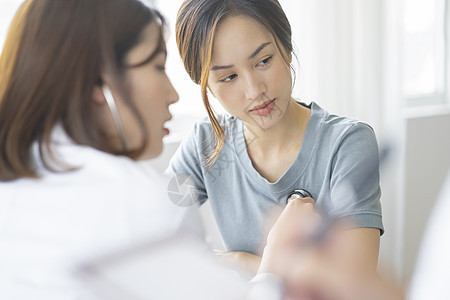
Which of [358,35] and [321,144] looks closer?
[321,144]

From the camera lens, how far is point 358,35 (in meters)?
1.83

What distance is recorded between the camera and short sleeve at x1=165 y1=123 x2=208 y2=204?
1.19 m

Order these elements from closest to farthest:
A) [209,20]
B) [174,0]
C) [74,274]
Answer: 1. [74,274]
2. [209,20]
3. [174,0]

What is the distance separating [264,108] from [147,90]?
434mm

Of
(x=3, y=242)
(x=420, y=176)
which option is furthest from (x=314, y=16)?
(x=3, y=242)

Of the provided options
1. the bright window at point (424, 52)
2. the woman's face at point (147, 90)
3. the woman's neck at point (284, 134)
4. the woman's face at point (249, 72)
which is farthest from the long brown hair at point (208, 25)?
the bright window at point (424, 52)

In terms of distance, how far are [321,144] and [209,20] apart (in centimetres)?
36

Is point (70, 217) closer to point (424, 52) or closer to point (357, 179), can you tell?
point (357, 179)

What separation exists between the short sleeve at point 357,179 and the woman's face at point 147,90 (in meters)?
0.44

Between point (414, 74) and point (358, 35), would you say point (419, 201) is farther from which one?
point (358, 35)

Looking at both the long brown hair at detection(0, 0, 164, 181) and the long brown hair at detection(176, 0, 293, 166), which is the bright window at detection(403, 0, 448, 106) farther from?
the long brown hair at detection(0, 0, 164, 181)

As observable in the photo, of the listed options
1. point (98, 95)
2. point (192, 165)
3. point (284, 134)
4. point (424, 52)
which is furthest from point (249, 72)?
point (424, 52)

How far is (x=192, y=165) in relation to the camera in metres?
1.19

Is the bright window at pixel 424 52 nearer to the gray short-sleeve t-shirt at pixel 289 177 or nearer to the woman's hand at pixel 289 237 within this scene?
the gray short-sleeve t-shirt at pixel 289 177
